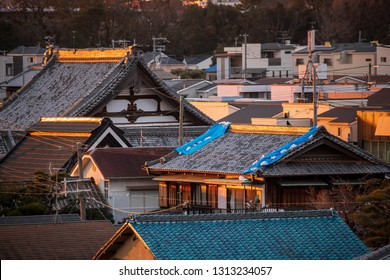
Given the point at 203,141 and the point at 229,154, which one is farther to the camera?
the point at 203,141

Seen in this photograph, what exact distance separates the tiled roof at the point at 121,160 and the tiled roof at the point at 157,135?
2502mm

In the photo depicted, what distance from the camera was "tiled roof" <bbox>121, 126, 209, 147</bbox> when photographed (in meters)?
29.2

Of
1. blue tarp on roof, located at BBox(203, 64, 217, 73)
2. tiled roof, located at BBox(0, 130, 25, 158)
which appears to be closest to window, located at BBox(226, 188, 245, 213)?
tiled roof, located at BBox(0, 130, 25, 158)

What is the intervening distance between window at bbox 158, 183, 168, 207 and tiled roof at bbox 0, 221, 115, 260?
17.3ft

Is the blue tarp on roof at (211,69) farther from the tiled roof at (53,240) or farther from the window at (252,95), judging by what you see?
the tiled roof at (53,240)

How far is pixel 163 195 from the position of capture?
24750 mm

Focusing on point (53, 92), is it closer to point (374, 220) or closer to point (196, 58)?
point (374, 220)

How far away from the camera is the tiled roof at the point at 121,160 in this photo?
25.3 meters

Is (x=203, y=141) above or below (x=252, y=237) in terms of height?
below

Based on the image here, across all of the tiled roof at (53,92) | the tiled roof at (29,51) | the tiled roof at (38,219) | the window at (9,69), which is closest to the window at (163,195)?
the tiled roof at (38,219)

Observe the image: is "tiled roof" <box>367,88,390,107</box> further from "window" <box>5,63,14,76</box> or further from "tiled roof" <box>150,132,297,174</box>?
"window" <box>5,63,14,76</box>

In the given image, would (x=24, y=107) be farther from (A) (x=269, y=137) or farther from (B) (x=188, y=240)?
(B) (x=188, y=240)

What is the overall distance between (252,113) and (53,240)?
24.0 m

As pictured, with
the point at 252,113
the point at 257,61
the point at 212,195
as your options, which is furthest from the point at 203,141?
the point at 257,61
